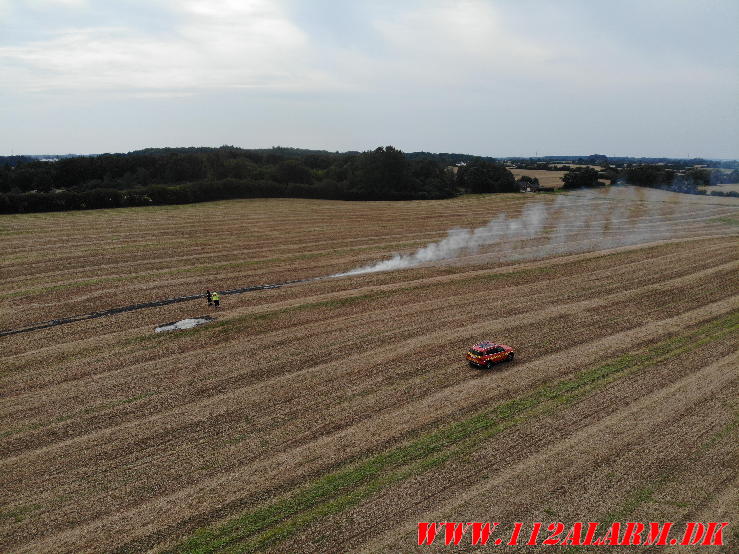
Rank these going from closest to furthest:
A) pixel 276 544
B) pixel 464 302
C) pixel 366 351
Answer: pixel 276 544
pixel 366 351
pixel 464 302

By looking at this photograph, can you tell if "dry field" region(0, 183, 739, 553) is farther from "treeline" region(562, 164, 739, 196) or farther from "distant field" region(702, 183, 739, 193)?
"distant field" region(702, 183, 739, 193)

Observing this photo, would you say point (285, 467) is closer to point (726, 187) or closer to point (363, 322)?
point (363, 322)

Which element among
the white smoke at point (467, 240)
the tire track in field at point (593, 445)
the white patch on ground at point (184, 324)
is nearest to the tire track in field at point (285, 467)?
the tire track in field at point (593, 445)

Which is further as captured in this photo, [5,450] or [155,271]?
[155,271]

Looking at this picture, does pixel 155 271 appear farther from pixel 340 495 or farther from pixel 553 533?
pixel 553 533

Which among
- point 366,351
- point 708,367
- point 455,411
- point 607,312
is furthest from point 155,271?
point 708,367

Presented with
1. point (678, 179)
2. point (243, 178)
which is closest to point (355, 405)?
point (243, 178)

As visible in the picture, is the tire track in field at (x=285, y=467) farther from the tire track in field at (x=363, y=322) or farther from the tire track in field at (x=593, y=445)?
the tire track in field at (x=363, y=322)
